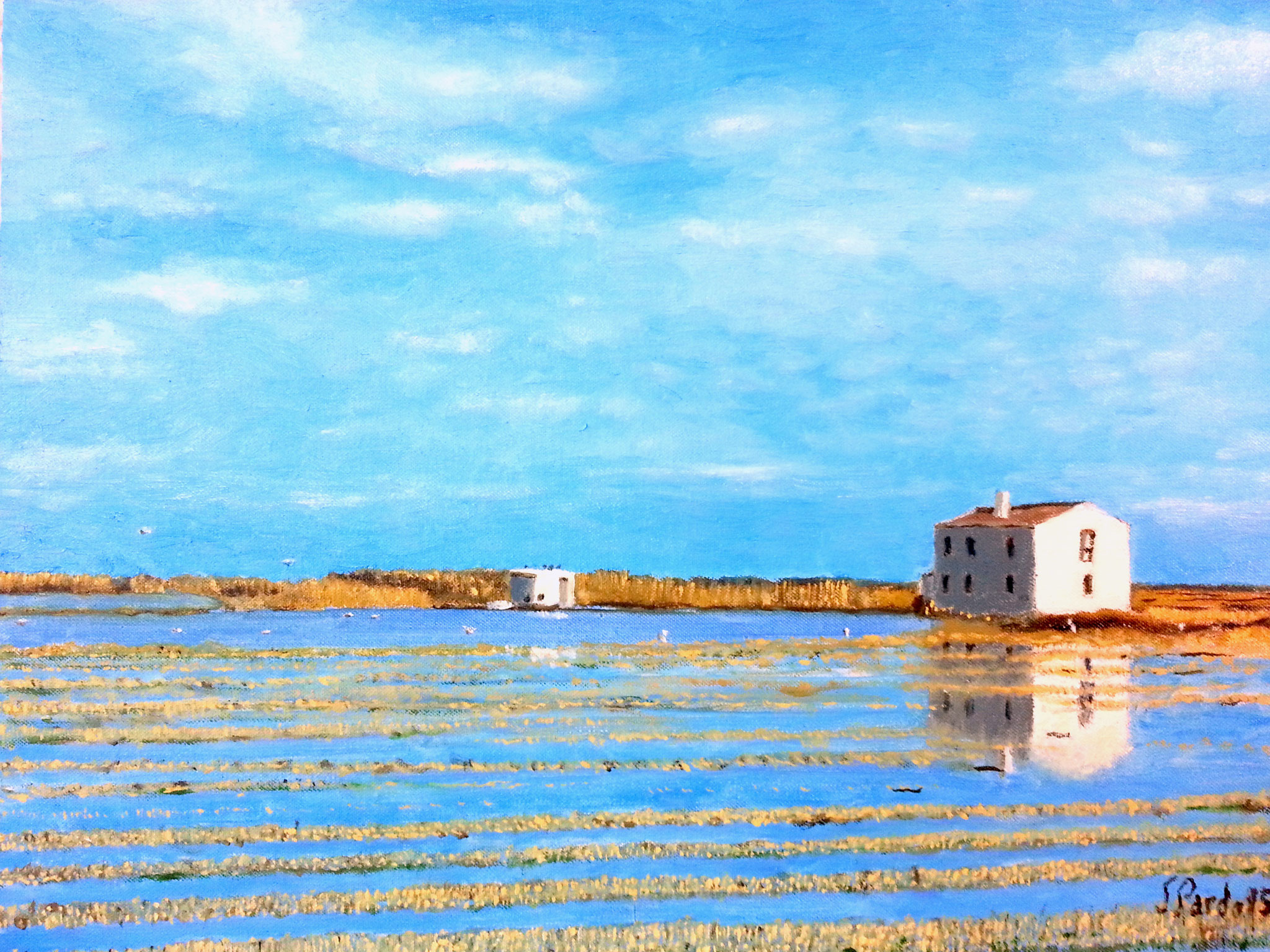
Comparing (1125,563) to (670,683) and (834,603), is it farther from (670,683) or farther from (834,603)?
(834,603)

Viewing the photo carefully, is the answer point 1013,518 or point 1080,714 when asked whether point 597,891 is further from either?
point 1013,518

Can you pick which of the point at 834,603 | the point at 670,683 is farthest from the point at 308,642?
the point at 834,603

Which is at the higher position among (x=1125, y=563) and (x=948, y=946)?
(x=1125, y=563)

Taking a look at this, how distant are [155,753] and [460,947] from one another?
793cm

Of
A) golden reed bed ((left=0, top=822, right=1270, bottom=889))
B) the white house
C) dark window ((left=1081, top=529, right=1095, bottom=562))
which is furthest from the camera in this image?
dark window ((left=1081, top=529, right=1095, bottom=562))

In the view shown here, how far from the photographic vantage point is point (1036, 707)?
17.7 m

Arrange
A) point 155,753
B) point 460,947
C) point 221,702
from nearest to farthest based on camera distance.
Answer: point 460,947 < point 155,753 < point 221,702

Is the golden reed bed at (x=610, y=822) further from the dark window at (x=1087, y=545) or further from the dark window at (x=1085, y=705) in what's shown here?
the dark window at (x=1087, y=545)

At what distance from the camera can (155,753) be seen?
1348cm

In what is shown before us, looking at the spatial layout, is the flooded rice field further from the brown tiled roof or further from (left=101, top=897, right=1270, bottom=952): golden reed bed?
the brown tiled roof

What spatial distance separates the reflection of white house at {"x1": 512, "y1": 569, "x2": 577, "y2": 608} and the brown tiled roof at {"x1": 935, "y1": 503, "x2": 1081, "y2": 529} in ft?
72.2
